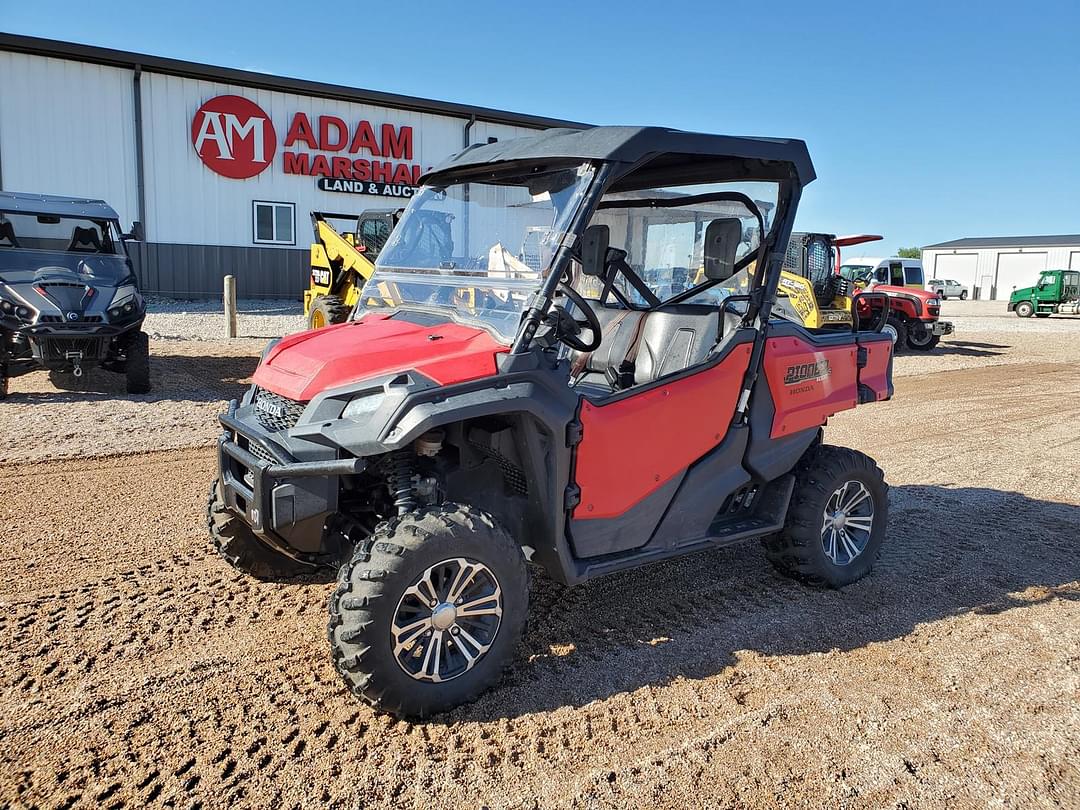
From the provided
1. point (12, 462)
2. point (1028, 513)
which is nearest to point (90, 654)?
point (12, 462)

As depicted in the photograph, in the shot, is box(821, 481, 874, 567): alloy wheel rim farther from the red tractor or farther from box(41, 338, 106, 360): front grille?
the red tractor

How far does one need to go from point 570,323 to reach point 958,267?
60007 mm

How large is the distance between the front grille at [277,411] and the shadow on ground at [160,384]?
21.4 ft

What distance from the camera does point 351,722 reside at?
3.17 metres

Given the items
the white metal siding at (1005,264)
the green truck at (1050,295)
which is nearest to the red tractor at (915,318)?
the green truck at (1050,295)

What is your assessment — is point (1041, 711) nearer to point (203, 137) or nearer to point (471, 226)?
point (471, 226)

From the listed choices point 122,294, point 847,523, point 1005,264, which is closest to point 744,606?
point 847,523

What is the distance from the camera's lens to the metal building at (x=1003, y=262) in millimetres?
50812

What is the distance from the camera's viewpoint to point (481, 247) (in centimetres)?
400

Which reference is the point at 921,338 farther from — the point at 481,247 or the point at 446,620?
the point at 446,620

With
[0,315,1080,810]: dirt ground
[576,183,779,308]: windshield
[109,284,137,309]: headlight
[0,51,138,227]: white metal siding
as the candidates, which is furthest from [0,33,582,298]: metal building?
[576,183,779,308]: windshield

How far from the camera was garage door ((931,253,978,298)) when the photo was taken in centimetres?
5488

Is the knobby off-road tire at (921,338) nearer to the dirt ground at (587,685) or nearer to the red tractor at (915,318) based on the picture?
the red tractor at (915,318)

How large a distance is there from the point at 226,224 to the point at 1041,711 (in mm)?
21813
